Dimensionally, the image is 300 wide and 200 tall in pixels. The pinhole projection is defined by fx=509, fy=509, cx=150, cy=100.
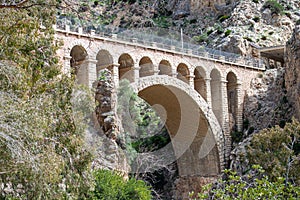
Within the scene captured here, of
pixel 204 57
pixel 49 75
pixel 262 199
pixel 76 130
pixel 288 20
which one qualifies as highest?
pixel 288 20

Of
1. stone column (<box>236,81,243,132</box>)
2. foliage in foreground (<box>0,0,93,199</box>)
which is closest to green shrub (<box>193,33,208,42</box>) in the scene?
stone column (<box>236,81,243,132</box>)

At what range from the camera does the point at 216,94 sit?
38.0 m

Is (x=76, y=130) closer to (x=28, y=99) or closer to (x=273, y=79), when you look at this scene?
(x=28, y=99)

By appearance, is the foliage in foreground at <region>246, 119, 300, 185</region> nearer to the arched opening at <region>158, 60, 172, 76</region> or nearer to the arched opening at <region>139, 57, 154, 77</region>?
the arched opening at <region>158, 60, 172, 76</region>

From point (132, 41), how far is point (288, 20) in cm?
2272

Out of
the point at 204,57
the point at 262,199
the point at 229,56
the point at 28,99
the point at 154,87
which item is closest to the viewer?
the point at 262,199

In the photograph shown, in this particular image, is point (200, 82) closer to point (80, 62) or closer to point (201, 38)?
point (80, 62)

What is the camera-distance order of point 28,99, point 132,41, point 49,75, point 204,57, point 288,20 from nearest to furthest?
point 28,99
point 49,75
point 132,41
point 204,57
point 288,20

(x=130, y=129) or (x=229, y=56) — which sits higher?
(x=229, y=56)

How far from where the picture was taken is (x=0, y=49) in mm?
13867

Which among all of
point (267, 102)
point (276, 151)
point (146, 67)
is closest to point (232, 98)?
point (267, 102)

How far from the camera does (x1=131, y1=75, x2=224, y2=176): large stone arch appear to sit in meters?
34.2

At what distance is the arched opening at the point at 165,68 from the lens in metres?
33.0

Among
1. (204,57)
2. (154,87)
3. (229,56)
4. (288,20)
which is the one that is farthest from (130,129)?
(288,20)
